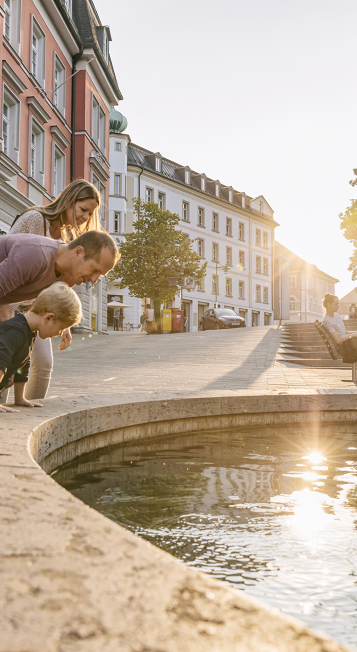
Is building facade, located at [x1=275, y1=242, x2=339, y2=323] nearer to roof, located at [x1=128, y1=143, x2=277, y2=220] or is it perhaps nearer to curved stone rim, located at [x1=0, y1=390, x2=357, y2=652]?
roof, located at [x1=128, y1=143, x2=277, y2=220]

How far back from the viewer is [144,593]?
105 centimetres

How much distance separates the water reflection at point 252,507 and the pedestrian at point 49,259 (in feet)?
3.58

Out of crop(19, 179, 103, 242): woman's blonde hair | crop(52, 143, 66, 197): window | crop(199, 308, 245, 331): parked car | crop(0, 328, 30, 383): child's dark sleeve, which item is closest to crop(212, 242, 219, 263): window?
crop(199, 308, 245, 331): parked car

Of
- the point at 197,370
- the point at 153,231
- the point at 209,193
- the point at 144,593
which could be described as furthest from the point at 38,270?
the point at 209,193

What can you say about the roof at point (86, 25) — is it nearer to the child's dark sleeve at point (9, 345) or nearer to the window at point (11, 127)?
the window at point (11, 127)

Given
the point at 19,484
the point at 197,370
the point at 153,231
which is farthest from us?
the point at 153,231

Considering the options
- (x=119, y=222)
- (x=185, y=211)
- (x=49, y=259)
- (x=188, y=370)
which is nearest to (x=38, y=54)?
(x=188, y=370)

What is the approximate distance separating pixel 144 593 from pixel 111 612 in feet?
0.27

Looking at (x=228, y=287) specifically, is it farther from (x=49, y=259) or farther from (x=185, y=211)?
(x=49, y=259)

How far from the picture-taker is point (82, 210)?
385cm

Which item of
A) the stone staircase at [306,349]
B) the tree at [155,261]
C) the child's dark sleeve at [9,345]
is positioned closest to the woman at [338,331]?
the stone staircase at [306,349]

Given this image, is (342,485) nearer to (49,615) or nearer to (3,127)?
(49,615)

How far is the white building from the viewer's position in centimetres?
4644

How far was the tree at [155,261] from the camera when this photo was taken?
33750 millimetres
